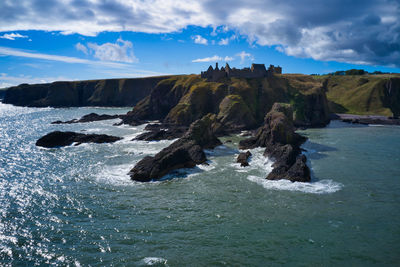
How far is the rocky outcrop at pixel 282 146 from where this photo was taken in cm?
3619

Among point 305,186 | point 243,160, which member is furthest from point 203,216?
point 243,160

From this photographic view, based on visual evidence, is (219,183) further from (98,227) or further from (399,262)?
(399,262)

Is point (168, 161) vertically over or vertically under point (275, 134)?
under

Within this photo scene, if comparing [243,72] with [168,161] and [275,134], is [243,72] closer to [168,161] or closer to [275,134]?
[275,134]

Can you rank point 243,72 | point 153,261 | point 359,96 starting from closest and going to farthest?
point 153,261 → point 243,72 → point 359,96

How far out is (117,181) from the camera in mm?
36594

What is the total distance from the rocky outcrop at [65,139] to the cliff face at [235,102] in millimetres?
31846

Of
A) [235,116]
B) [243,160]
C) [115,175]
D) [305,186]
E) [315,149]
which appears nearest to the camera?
[305,186]

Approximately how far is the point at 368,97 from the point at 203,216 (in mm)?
138378

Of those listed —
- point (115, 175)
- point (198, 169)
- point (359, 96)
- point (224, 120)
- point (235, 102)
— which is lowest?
point (115, 175)

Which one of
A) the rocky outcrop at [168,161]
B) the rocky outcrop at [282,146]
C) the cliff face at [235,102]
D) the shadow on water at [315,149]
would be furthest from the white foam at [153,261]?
the cliff face at [235,102]

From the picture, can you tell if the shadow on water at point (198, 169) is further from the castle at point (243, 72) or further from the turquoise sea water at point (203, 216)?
the castle at point (243, 72)

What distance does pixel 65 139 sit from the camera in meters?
63.9

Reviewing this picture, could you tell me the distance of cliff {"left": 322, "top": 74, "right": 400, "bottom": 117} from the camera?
409 ft
